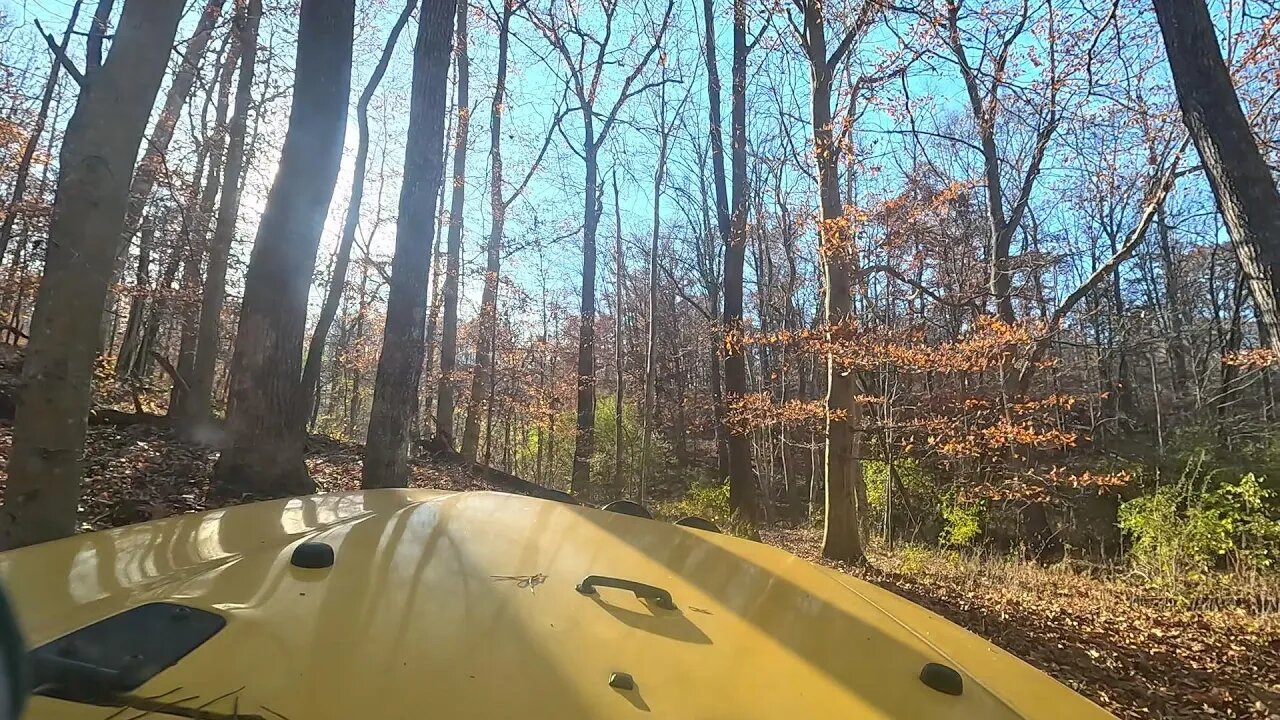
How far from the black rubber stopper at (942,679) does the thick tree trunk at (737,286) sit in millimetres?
12049

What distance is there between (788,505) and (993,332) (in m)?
11.8

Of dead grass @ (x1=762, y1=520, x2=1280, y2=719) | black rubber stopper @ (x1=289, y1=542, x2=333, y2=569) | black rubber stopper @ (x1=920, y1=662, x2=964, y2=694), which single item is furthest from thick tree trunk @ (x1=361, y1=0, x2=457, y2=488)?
black rubber stopper @ (x1=920, y1=662, x2=964, y2=694)

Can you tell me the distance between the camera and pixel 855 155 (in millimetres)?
9883

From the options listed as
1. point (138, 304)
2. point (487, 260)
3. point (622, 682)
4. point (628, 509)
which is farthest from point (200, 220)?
point (622, 682)

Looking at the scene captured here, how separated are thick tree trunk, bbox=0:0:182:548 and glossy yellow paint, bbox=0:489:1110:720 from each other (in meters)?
2.17

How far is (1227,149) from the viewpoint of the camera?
523 centimetres

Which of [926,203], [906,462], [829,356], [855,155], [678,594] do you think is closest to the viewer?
[678,594]

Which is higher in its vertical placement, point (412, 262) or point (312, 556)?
point (412, 262)

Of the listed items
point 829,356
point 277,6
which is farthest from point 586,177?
point 829,356

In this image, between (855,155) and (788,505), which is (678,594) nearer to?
(855,155)

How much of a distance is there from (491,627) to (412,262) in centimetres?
696

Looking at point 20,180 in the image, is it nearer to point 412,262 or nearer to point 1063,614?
point 412,262

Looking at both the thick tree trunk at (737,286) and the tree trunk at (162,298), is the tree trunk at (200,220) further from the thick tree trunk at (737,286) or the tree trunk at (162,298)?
the thick tree trunk at (737,286)

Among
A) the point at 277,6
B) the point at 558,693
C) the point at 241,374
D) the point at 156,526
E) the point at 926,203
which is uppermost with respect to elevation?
the point at 277,6
